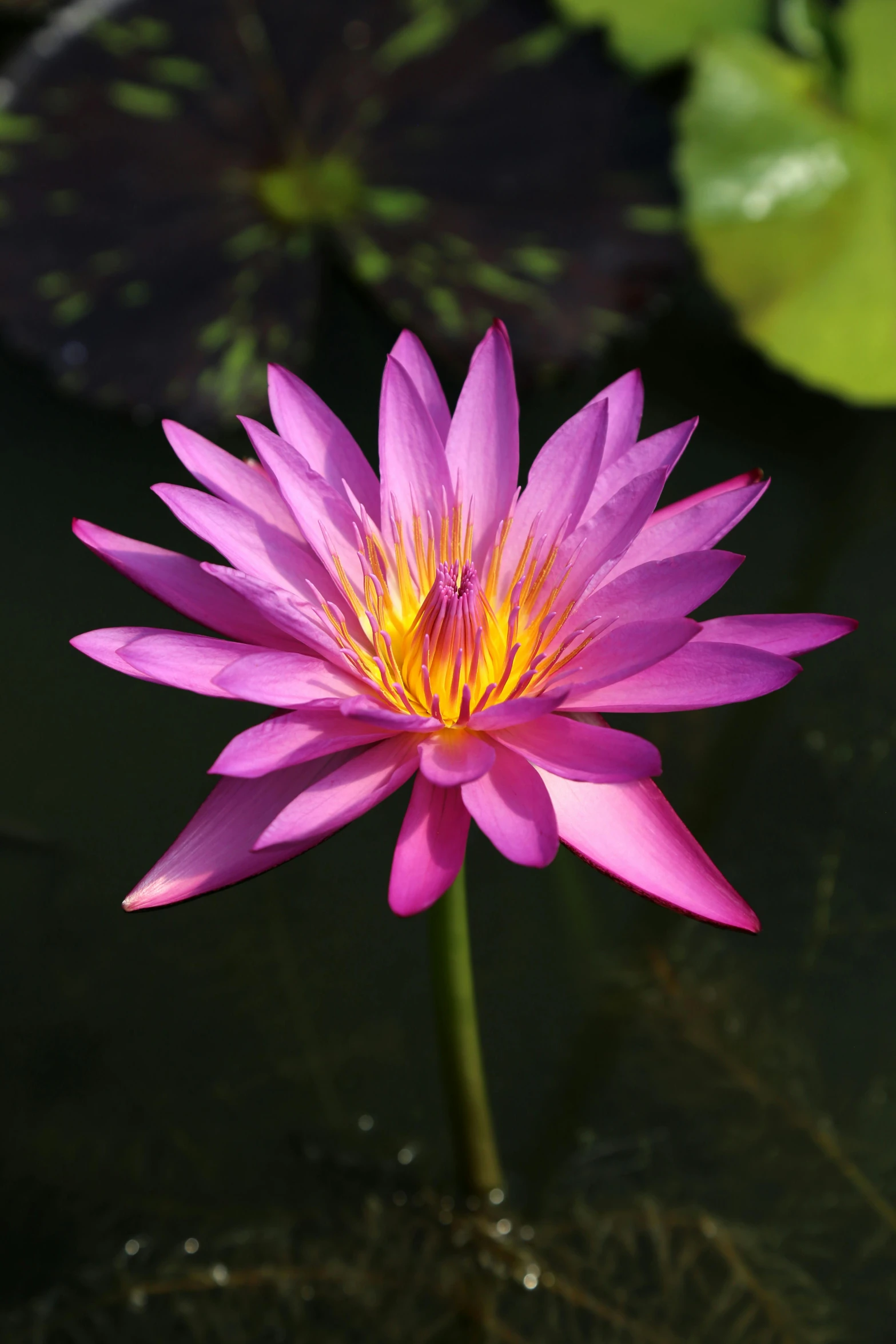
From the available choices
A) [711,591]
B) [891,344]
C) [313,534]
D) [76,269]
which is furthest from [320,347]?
[711,591]

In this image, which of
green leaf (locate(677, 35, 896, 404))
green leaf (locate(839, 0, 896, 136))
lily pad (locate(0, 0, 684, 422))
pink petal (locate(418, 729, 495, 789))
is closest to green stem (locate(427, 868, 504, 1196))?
pink petal (locate(418, 729, 495, 789))

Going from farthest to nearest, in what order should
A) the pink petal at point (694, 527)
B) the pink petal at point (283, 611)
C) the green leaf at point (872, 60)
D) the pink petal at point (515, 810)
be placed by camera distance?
the green leaf at point (872, 60) → the pink petal at point (694, 527) → the pink petal at point (283, 611) → the pink petal at point (515, 810)

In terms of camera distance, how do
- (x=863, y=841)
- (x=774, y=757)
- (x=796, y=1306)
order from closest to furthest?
(x=796, y=1306) < (x=863, y=841) < (x=774, y=757)

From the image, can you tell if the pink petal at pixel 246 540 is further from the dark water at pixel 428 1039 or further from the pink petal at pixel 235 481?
the dark water at pixel 428 1039

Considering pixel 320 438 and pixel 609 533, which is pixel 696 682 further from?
pixel 320 438

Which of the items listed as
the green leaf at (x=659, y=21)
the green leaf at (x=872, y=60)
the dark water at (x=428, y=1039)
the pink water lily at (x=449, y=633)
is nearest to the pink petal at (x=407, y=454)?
the pink water lily at (x=449, y=633)

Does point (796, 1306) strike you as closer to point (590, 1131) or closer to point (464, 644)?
point (590, 1131)

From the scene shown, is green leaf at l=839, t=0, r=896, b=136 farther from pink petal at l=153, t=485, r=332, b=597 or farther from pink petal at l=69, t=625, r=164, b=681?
pink petal at l=69, t=625, r=164, b=681
